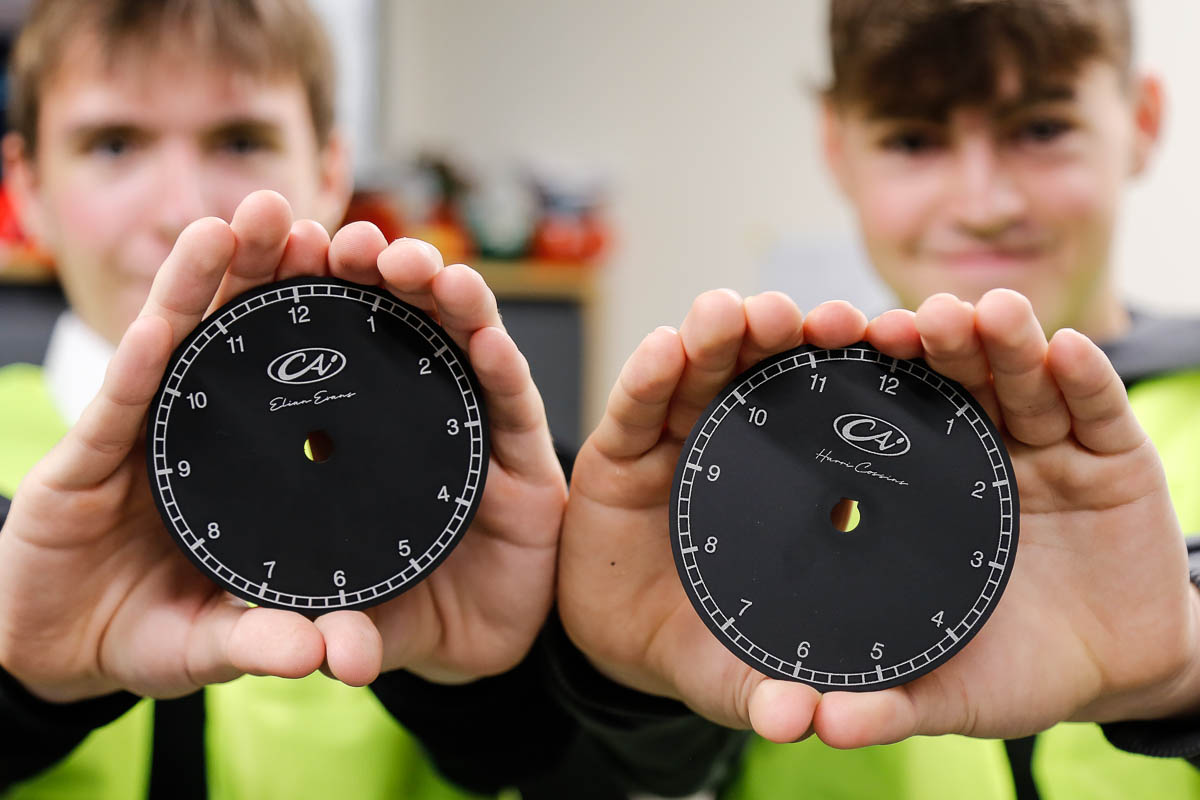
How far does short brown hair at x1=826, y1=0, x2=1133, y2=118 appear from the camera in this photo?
120 centimetres

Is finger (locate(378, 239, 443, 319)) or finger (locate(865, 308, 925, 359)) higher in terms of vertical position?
finger (locate(378, 239, 443, 319))

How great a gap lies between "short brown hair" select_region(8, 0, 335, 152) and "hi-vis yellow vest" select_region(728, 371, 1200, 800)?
3.32 feet

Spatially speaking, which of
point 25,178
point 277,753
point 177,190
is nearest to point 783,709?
point 277,753

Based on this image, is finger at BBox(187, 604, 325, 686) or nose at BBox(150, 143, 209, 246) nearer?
finger at BBox(187, 604, 325, 686)

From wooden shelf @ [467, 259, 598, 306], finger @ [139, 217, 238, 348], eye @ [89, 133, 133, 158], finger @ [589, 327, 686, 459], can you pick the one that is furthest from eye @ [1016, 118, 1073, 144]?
wooden shelf @ [467, 259, 598, 306]

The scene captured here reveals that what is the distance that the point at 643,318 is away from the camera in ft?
10.7

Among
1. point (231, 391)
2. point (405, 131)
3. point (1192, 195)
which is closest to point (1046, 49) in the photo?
point (231, 391)

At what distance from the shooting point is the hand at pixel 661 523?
690 millimetres

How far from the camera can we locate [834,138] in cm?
152

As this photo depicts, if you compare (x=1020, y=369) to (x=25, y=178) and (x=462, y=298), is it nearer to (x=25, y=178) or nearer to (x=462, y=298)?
(x=462, y=298)

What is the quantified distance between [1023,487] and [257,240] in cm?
57

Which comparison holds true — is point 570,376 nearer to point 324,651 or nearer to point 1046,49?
point 1046,49

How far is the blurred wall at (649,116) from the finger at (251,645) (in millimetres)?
2266

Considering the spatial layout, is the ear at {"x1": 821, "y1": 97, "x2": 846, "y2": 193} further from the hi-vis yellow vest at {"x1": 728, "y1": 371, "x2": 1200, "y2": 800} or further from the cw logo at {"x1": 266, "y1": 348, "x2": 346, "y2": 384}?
the cw logo at {"x1": 266, "y1": 348, "x2": 346, "y2": 384}
